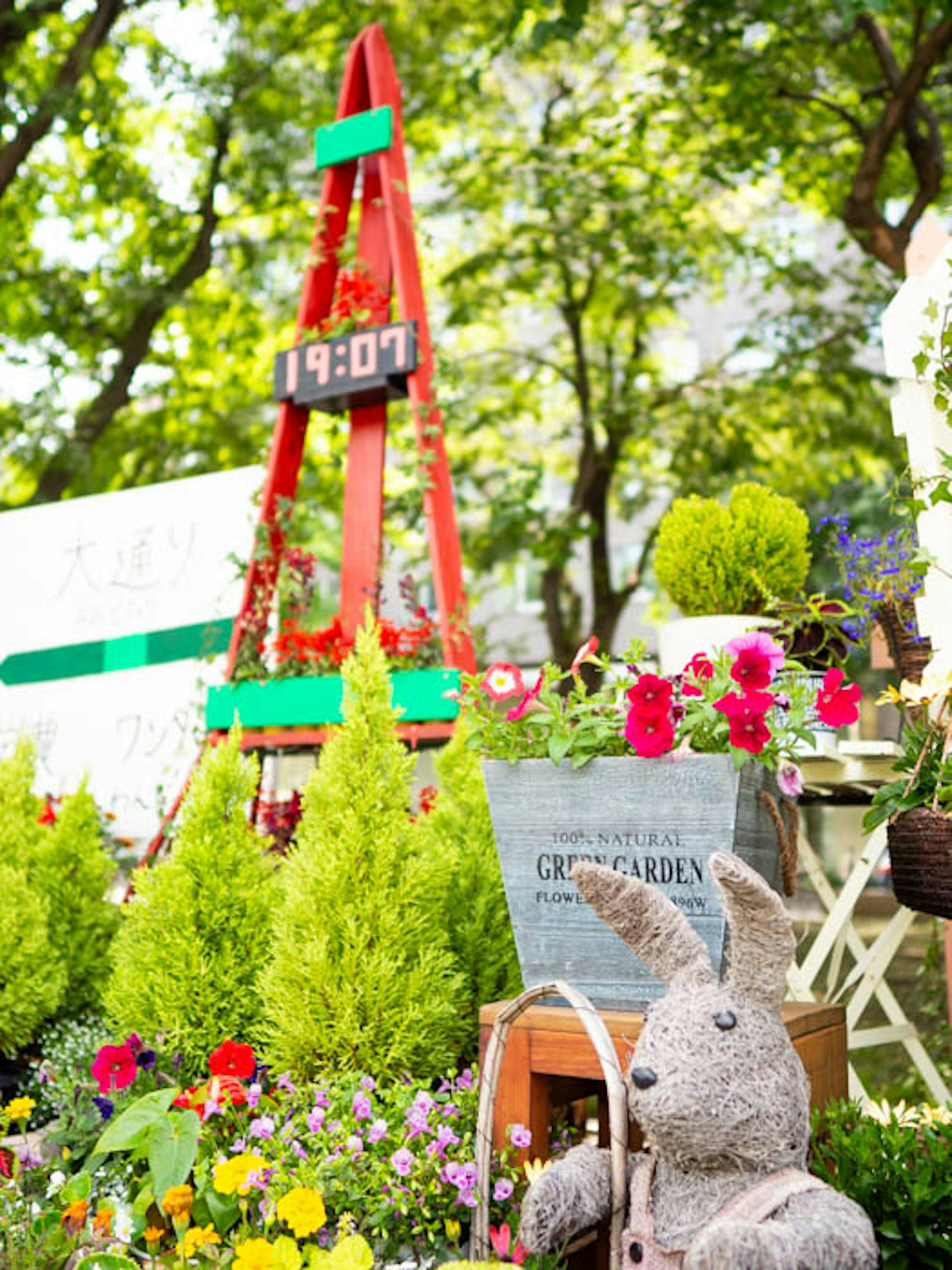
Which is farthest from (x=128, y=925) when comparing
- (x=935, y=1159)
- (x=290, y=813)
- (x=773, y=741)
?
(x=935, y=1159)

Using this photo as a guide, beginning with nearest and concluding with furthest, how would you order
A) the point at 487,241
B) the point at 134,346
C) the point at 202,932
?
the point at 202,932
the point at 134,346
the point at 487,241

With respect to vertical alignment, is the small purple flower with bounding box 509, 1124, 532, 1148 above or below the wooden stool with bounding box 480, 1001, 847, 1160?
below

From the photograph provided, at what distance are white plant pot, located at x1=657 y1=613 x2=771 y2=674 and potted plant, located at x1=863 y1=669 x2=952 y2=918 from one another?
536mm

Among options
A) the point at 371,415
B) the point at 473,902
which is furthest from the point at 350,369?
the point at 473,902

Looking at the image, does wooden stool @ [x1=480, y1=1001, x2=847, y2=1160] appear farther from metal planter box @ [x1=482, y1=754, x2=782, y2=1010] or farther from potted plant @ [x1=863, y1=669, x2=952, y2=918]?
potted plant @ [x1=863, y1=669, x2=952, y2=918]

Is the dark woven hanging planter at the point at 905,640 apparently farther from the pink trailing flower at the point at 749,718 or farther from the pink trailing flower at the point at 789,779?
the pink trailing flower at the point at 749,718

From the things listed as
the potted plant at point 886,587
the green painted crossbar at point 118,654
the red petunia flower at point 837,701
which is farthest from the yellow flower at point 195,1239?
the green painted crossbar at point 118,654

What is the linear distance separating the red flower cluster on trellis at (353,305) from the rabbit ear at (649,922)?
298 centimetres

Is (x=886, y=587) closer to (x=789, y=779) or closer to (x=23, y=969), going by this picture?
(x=789, y=779)

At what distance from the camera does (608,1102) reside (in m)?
1.71

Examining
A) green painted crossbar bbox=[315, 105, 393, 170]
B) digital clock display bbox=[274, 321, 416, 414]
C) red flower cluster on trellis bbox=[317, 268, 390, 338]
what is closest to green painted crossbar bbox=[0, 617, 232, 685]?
digital clock display bbox=[274, 321, 416, 414]

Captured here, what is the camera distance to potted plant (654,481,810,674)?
2.61m

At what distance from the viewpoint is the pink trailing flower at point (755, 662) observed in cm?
187

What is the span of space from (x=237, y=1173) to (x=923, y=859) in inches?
47.6
